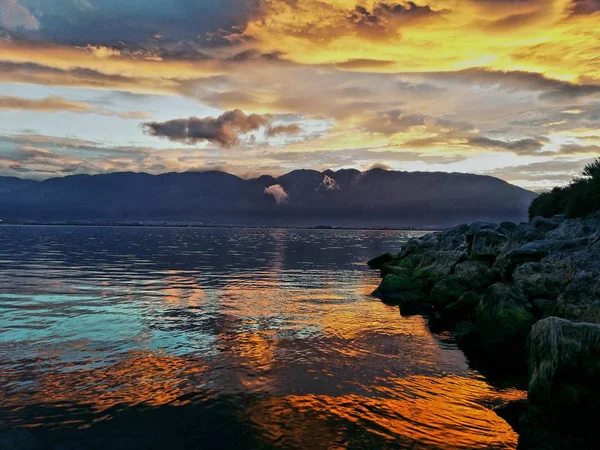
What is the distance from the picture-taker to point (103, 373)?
13.6 meters

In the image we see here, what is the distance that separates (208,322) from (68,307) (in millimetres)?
8430

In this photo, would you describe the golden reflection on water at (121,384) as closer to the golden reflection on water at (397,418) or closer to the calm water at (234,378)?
the calm water at (234,378)

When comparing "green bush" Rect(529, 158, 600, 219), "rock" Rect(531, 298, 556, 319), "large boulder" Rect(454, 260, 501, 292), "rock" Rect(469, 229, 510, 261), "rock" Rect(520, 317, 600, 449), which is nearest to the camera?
"rock" Rect(520, 317, 600, 449)

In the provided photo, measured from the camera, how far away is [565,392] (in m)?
10.1

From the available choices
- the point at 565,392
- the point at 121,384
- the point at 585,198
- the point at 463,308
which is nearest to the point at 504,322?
the point at 463,308

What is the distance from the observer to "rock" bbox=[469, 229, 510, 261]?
92.8 ft

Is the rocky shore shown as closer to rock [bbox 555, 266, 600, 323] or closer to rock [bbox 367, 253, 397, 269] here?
rock [bbox 555, 266, 600, 323]

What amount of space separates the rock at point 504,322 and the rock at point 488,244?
34.3 ft

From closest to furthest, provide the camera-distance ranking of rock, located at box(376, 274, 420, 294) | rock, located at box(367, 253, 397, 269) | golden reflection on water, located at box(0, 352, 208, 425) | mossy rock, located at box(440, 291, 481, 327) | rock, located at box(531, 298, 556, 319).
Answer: golden reflection on water, located at box(0, 352, 208, 425) → rock, located at box(531, 298, 556, 319) → mossy rock, located at box(440, 291, 481, 327) → rock, located at box(376, 274, 420, 294) → rock, located at box(367, 253, 397, 269)

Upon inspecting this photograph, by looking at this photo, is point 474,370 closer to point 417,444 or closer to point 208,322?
point 417,444

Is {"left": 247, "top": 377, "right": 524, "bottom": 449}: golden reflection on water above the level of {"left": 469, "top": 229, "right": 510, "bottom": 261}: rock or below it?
below

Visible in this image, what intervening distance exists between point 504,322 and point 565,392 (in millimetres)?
7137

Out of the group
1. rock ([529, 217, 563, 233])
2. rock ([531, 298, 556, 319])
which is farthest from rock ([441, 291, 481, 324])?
rock ([529, 217, 563, 233])

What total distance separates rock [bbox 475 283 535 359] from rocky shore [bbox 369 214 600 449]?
38 millimetres
